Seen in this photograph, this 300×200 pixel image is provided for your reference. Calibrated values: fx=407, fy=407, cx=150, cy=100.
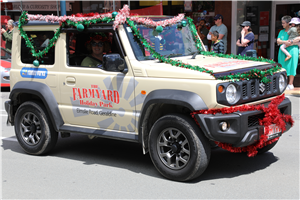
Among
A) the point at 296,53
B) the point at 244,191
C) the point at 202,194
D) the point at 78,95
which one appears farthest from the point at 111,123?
the point at 296,53

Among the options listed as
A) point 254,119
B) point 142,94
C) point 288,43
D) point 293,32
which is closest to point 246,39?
point 288,43

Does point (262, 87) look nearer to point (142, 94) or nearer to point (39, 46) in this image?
point (142, 94)

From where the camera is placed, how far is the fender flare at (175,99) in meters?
4.46

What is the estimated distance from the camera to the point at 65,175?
17.1 ft

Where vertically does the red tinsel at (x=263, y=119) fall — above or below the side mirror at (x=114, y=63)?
below

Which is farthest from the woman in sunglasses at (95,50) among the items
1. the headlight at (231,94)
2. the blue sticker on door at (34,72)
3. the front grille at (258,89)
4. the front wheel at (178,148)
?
the front grille at (258,89)

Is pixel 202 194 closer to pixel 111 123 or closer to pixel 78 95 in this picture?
pixel 111 123

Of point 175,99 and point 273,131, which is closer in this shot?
point 175,99

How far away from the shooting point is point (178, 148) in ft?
15.5

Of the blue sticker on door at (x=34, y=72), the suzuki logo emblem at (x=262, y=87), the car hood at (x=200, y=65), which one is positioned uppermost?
the car hood at (x=200, y=65)

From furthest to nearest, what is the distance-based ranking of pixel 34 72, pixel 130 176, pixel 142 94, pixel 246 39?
pixel 246 39 → pixel 34 72 → pixel 130 176 → pixel 142 94

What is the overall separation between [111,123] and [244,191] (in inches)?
74.5

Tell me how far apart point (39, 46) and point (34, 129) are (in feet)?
4.07

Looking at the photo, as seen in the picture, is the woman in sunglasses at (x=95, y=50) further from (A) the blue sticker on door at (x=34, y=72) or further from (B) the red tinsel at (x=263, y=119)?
(B) the red tinsel at (x=263, y=119)
